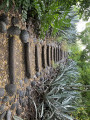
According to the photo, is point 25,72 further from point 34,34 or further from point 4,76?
point 34,34

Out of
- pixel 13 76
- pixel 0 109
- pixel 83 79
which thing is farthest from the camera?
pixel 83 79

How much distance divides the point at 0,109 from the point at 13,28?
957mm

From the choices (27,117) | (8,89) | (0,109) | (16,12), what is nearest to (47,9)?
(16,12)

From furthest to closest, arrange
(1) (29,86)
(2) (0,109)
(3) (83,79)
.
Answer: (3) (83,79) → (1) (29,86) → (2) (0,109)

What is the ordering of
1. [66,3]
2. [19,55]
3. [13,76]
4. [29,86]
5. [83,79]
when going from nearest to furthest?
[13,76] → [19,55] → [66,3] → [29,86] → [83,79]

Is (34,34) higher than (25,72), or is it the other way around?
(34,34)

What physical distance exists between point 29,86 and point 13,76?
0.55m

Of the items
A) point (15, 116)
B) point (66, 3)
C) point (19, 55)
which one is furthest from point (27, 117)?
point (66, 3)

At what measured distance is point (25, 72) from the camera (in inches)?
66.1

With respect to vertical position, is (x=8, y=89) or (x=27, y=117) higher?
(x=8, y=89)

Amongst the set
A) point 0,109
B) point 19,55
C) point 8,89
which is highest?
point 19,55

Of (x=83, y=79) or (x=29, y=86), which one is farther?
(x=83, y=79)

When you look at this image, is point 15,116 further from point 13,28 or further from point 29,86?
point 13,28

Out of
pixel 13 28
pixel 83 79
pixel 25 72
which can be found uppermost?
pixel 13 28
